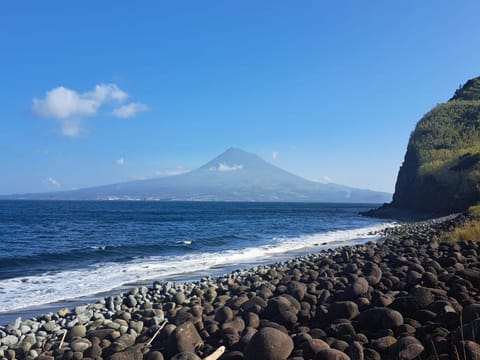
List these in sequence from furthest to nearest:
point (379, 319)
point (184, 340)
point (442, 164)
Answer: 1. point (442, 164)
2. point (184, 340)
3. point (379, 319)

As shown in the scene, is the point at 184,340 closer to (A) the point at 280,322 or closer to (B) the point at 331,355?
(A) the point at 280,322

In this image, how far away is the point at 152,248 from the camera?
23.5 m

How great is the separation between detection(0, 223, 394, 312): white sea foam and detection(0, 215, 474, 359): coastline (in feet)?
8.80

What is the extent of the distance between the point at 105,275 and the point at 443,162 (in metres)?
49.0

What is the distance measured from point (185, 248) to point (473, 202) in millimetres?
32317

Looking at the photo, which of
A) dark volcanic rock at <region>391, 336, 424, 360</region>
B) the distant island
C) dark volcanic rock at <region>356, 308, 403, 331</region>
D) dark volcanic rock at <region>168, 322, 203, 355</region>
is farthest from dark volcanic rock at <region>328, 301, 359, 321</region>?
the distant island

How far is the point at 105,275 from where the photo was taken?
48.1ft

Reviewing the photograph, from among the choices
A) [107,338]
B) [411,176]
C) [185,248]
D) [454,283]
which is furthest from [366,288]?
[411,176]

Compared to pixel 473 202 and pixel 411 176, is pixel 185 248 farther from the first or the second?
pixel 411 176

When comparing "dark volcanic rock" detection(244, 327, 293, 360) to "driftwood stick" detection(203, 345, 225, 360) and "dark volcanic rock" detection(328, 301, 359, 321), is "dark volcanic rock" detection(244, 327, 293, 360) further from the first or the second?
"dark volcanic rock" detection(328, 301, 359, 321)

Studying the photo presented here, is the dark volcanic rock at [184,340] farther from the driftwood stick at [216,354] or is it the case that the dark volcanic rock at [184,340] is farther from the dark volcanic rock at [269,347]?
the dark volcanic rock at [269,347]

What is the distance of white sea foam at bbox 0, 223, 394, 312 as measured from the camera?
1119cm

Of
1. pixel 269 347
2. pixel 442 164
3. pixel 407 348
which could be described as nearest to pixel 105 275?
pixel 269 347

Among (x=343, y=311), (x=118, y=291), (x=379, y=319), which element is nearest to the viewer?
(x=379, y=319)
